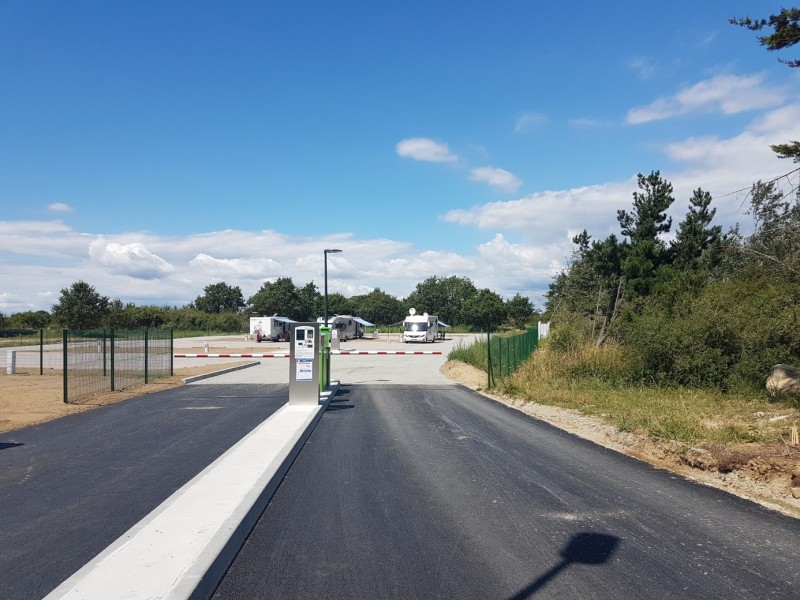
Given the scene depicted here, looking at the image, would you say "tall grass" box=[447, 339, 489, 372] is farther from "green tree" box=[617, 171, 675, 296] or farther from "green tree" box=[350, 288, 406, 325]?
"green tree" box=[350, 288, 406, 325]

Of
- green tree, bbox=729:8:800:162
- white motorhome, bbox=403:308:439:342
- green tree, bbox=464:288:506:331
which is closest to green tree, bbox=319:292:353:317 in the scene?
green tree, bbox=464:288:506:331

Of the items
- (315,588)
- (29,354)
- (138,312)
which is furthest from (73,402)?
(138,312)

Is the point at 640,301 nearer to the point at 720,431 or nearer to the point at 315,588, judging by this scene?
the point at 720,431

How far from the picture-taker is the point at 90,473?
7.95 meters

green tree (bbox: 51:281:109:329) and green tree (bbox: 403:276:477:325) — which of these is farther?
green tree (bbox: 403:276:477:325)

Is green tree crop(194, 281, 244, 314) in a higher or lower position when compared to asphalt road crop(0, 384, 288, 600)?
higher

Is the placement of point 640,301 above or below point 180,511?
above

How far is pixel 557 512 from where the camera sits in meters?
6.31

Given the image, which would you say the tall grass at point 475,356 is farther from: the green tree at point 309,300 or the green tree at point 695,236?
the green tree at point 309,300

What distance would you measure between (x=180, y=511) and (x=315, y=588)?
2171 millimetres

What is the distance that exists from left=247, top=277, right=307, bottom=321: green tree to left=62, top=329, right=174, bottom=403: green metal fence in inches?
3369

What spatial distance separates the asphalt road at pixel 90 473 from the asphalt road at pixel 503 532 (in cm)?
140

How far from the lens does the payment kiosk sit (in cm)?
1366

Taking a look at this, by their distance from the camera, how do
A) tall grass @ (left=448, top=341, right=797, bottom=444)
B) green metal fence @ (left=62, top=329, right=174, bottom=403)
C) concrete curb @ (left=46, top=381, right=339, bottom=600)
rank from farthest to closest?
green metal fence @ (left=62, top=329, right=174, bottom=403), tall grass @ (left=448, top=341, right=797, bottom=444), concrete curb @ (left=46, top=381, right=339, bottom=600)
